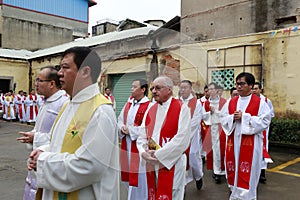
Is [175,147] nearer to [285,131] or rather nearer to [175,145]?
[175,145]

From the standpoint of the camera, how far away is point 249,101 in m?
4.22

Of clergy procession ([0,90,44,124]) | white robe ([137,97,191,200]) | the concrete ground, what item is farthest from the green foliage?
clergy procession ([0,90,44,124])

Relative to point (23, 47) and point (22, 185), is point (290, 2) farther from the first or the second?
point (23, 47)

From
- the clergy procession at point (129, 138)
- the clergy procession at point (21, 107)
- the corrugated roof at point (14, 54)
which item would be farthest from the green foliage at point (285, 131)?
the corrugated roof at point (14, 54)

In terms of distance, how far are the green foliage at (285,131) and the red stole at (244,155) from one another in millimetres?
4175

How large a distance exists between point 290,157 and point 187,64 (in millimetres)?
5957

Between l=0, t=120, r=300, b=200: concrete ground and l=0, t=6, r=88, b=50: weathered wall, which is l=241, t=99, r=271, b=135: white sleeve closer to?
l=0, t=120, r=300, b=200: concrete ground

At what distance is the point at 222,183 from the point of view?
5289 millimetres

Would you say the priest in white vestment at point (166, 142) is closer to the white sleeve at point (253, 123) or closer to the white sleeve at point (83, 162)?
the white sleeve at point (253, 123)

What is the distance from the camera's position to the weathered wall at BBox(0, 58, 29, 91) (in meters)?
18.5

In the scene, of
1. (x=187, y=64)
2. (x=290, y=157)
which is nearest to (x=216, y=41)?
(x=290, y=157)

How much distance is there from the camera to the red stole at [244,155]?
13.1 ft

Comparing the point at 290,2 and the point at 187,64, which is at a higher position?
the point at 290,2

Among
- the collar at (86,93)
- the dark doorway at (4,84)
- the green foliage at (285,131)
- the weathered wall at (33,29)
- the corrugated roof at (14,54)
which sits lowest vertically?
the green foliage at (285,131)
